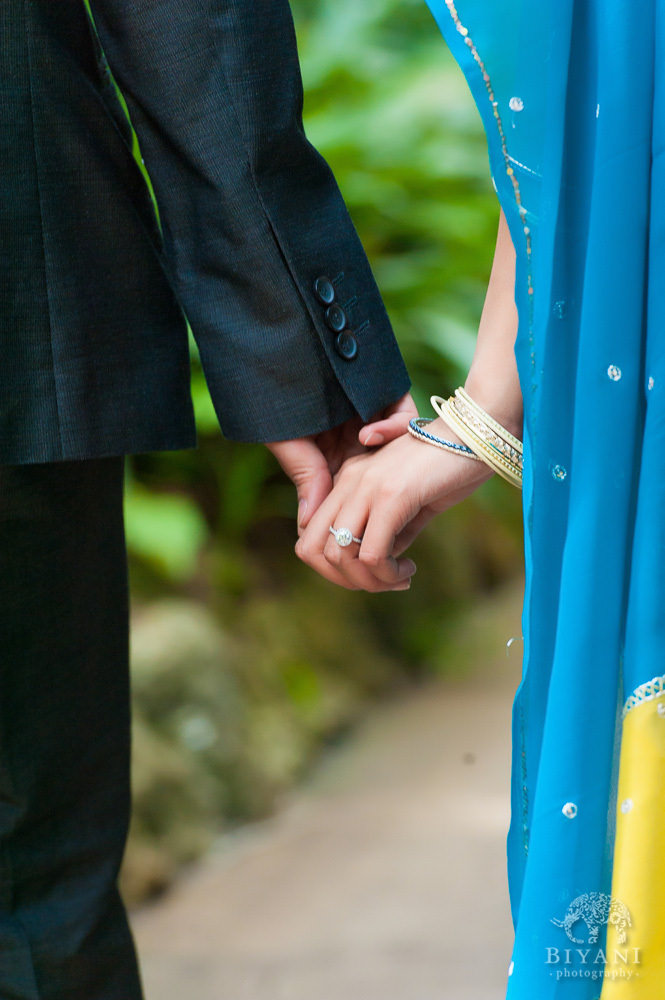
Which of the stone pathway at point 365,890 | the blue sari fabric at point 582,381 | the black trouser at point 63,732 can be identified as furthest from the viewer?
the stone pathway at point 365,890

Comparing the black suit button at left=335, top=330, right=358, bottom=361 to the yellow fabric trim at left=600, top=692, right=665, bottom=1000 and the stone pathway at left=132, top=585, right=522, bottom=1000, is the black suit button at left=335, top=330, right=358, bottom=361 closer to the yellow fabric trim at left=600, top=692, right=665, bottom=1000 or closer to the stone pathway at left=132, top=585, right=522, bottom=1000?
the yellow fabric trim at left=600, top=692, right=665, bottom=1000

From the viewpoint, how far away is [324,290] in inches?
31.1

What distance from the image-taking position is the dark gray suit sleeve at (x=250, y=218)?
29.2 inches

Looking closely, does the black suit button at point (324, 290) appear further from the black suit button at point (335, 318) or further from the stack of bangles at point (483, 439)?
the stack of bangles at point (483, 439)

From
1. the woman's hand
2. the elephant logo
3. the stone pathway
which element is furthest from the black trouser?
the stone pathway

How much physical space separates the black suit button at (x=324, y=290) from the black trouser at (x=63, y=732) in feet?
0.77

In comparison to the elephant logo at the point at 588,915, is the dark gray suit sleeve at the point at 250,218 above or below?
above

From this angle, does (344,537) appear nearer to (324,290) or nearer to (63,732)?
(324,290)

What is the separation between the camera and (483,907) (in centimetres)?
181

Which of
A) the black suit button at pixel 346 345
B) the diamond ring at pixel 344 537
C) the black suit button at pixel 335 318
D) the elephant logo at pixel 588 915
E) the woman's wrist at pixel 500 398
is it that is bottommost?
the elephant logo at pixel 588 915

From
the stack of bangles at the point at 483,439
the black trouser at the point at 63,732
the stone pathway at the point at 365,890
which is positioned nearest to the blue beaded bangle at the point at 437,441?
the stack of bangles at the point at 483,439

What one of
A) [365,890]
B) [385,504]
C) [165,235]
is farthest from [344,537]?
[365,890]

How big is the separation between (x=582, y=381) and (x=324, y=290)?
0.78ft

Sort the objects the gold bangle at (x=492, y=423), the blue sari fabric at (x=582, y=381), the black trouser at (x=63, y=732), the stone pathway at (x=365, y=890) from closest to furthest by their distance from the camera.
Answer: the blue sari fabric at (x=582, y=381), the gold bangle at (x=492, y=423), the black trouser at (x=63, y=732), the stone pathway at (x=365, y=890)
